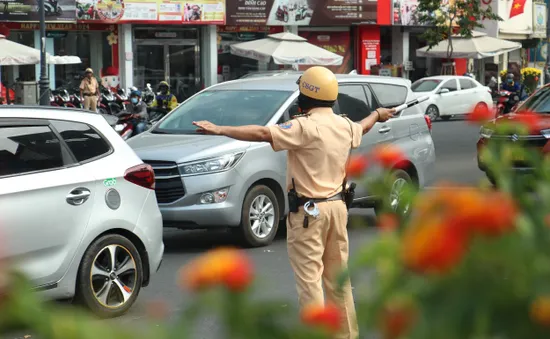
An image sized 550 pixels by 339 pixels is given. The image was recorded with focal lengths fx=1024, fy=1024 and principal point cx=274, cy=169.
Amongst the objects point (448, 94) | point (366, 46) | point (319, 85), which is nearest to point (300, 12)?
point (366, 46)

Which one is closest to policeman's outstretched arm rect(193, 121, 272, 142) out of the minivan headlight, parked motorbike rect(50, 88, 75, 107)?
the minivan headlight

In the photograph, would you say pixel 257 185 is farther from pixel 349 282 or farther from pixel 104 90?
pixel 104 90

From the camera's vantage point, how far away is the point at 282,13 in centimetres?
3891

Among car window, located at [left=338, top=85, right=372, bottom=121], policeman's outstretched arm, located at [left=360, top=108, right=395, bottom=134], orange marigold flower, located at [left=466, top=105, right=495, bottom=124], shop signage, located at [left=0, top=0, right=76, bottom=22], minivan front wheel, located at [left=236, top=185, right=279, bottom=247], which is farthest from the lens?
shop signage, located at [left=0, top=0, right=76, bottom=22]

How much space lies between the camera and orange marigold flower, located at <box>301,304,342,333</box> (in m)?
1.04

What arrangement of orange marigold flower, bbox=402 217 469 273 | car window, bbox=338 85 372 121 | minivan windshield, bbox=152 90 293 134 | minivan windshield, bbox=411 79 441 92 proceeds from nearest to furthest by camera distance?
orange marigold flower, bbox=402 217 469 273
minivan windshield, bbox=152 90 293 134
car window, bbox=338 85 372 121
minivan windshield, bbox=411 79 441 92

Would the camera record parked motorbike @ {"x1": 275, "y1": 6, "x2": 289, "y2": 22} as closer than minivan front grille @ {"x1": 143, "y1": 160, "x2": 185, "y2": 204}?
No

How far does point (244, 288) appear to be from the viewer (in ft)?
3.34

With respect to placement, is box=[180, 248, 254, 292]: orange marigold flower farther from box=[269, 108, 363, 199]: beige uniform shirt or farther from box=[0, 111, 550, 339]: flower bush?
box=[269, 108, 363, 199]: beige uniform shirt

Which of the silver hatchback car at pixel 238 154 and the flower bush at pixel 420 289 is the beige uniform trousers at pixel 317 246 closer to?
the silver hatchback car at pixel 238 154

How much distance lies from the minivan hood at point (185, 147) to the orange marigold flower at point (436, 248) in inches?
375

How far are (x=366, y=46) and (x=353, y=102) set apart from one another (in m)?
30.9

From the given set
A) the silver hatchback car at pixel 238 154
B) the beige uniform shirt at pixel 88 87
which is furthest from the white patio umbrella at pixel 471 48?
the silver hatchback car at pixel 238 154

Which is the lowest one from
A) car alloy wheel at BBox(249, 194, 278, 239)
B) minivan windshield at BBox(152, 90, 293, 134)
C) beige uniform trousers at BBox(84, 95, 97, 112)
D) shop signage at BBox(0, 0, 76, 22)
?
car alloy wheel at BBox(249, 194, 278, 239)
